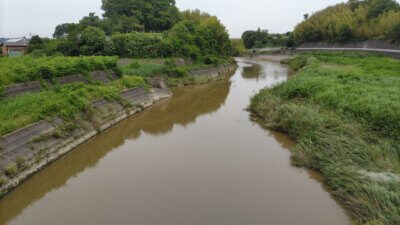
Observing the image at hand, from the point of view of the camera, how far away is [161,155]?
12.0 m

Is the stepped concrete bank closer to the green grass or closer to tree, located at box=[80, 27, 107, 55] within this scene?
the green grass

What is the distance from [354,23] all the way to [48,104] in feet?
172

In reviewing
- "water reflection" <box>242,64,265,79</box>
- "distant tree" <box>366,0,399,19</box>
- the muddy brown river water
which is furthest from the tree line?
"distant tree" <box>366,0,399,19</box>

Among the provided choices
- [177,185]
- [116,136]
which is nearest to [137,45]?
[116,136]

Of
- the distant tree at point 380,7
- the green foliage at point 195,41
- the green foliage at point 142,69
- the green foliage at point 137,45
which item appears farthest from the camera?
the distant tree at point 380,7

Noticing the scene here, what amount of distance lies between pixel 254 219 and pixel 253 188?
1.58 meters

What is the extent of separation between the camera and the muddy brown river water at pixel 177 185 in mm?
7836

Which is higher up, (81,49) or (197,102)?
(81,49)

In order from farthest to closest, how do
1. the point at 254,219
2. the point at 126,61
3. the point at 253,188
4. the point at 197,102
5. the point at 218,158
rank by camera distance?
the point at 126,61 < the point at 197,102 < the point at 218,158 < the point at 253,188 < the point at 254,219

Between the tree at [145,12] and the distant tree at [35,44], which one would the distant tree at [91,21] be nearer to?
the tree at [145,12]

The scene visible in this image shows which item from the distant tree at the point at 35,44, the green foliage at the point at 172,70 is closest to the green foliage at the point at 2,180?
the green foliage at the point at 172,70

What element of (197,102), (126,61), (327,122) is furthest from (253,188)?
(126,61)

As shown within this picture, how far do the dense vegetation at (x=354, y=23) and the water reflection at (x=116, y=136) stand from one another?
1145 inches

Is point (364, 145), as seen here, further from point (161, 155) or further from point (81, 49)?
point (81, 49)
